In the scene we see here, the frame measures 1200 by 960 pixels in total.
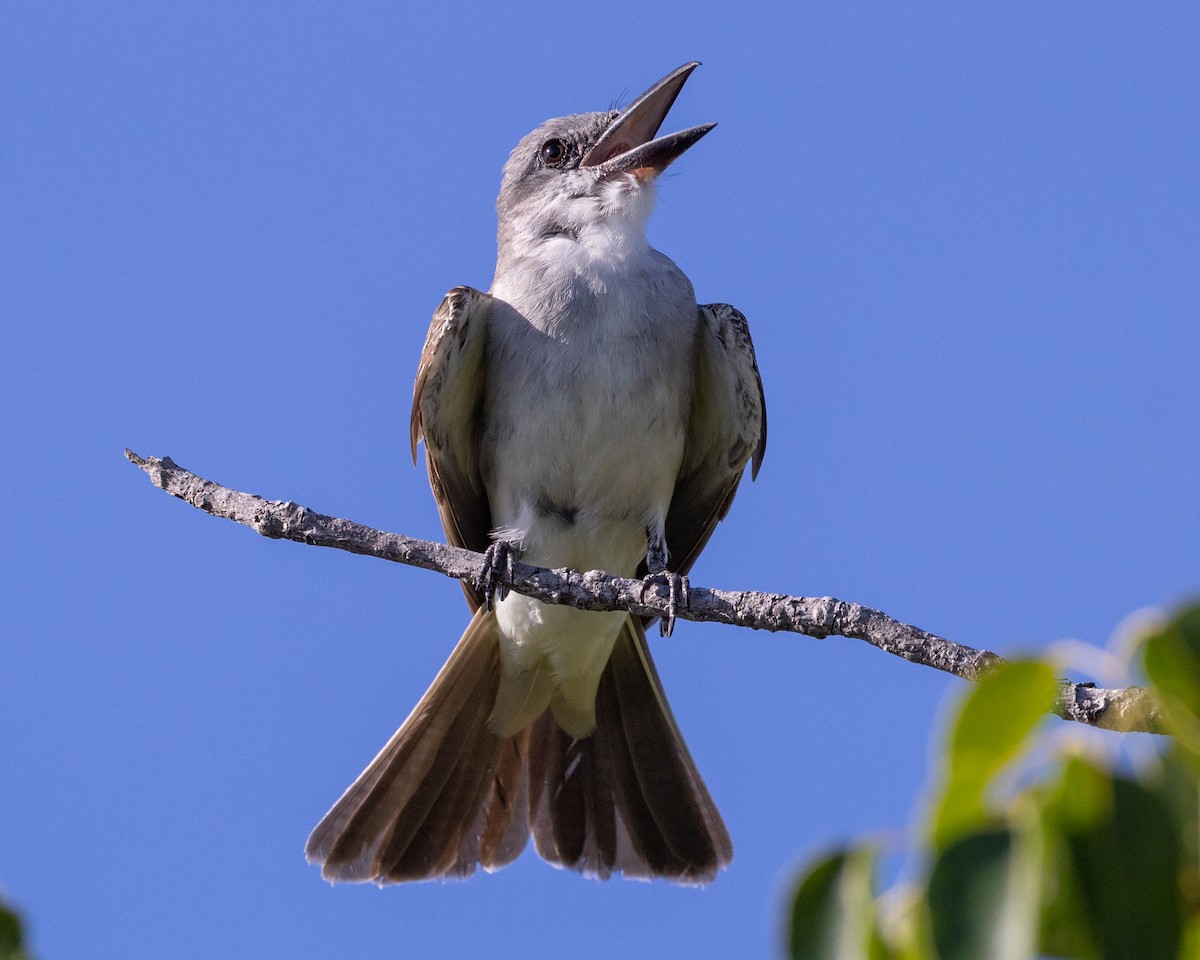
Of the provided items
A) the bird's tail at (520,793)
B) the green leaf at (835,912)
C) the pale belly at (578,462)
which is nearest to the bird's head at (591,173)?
the pale belly at (578,462)

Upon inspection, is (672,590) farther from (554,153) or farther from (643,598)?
(554,153)

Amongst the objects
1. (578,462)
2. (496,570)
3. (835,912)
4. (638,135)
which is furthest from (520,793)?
(835,912)

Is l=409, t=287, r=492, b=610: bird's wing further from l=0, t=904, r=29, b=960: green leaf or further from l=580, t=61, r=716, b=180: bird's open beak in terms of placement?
l=0, t=904, r=29, b=960: green leaf

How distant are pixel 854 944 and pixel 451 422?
5804mm

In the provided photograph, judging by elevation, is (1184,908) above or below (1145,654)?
below

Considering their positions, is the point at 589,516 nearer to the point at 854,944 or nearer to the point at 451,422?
the point at 451,422

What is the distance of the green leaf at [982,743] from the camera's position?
162 cm

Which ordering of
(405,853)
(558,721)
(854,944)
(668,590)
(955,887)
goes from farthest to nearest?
(558,721), (405,853), (668,590), (854,944), (955,887)

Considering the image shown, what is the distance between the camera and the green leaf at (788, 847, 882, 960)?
170 cm

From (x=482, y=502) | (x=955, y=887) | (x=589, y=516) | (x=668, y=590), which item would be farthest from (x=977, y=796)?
(x=482, y=502)

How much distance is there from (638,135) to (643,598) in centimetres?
382

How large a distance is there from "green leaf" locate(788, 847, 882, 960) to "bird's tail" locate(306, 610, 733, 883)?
5.34 meters

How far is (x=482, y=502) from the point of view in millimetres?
7625

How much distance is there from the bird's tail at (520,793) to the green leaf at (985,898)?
556 cm
